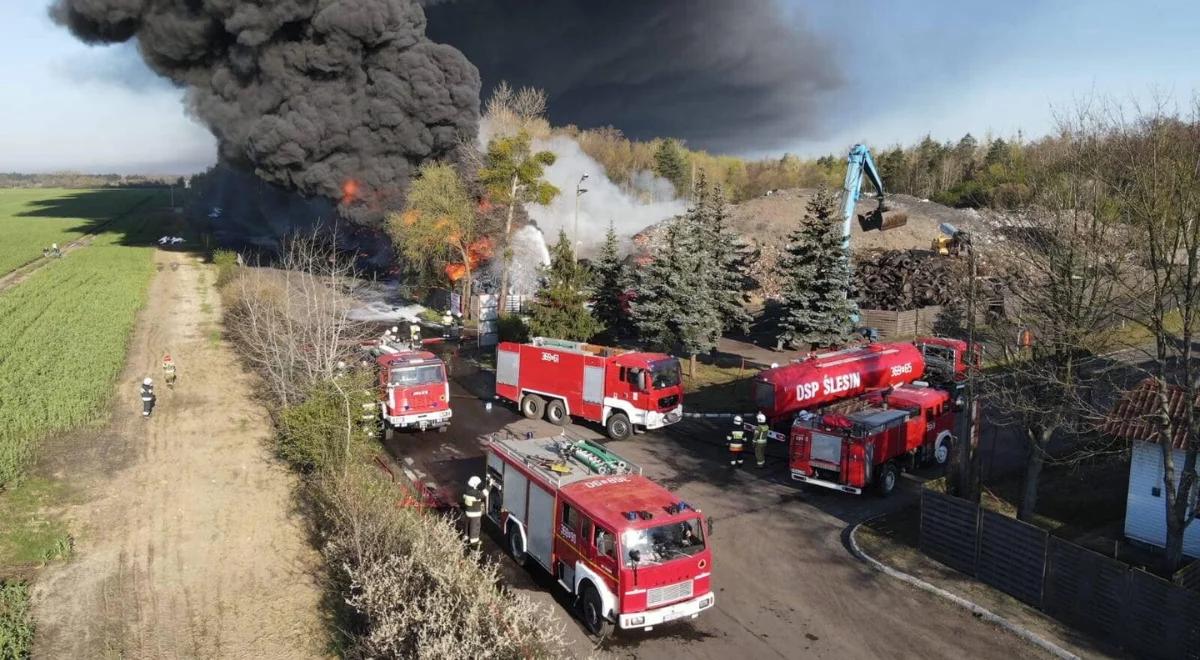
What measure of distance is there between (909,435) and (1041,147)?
23.6 feet

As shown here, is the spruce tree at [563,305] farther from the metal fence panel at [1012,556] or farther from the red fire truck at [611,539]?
the metal fence panel at [1012,556]

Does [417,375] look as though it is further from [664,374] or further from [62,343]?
[62,343]

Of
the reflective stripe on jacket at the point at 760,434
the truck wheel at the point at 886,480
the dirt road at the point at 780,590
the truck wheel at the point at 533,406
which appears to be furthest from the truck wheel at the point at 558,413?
the truck wheel at the point at 886,480

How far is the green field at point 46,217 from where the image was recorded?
6206 centimetres

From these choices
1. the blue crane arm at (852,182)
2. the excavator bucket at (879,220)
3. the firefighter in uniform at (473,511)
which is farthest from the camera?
the excavator bucket at (879,220)

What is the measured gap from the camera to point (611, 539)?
30.9ft

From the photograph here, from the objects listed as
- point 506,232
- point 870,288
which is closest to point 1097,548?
point 870,288

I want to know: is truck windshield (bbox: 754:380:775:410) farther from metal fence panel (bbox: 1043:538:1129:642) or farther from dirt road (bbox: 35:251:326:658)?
dirt road (bbox: 35:251:326:658)

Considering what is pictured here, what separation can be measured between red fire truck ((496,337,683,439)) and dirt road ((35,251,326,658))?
268 inches

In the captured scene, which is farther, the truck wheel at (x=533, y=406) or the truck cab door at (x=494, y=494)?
the truck wheel at (x=533, y=406)

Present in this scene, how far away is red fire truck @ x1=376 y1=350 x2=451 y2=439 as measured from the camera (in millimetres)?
18719

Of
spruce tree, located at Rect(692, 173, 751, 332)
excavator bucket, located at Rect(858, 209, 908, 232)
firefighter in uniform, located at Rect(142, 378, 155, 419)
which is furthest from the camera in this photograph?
excavator bucket, located at Rect(858, 209, 908, 232)

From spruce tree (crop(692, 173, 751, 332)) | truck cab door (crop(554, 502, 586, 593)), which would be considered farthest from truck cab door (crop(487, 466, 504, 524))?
spruce tree (crop(692, 173, 751, 332))

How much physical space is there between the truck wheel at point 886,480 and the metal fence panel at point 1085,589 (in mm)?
4731
